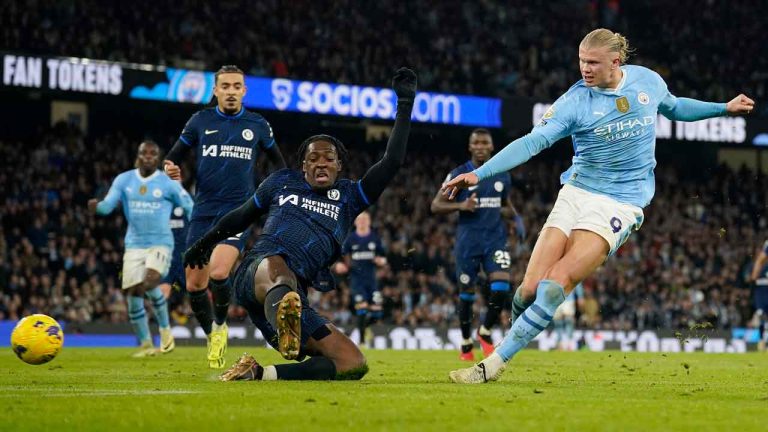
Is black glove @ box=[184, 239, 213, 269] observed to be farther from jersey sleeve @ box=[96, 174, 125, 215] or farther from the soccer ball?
jersey sleeve @ box=[96, 174, 125, 215]

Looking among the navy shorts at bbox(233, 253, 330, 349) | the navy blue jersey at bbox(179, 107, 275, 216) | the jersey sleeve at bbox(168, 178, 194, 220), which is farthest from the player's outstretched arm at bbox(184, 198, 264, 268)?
the jersey sleeve at bbox(168, 178, 194, 220)

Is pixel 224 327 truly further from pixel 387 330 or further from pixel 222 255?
pixel 387 330

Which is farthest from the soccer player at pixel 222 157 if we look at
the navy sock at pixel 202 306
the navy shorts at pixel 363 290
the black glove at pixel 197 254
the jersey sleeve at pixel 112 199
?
the navy shorts at pixel 363 290

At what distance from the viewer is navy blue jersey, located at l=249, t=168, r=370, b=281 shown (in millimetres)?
7746

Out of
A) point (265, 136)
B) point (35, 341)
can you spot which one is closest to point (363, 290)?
point (265, 136)

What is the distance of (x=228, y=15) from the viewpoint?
97.6ft

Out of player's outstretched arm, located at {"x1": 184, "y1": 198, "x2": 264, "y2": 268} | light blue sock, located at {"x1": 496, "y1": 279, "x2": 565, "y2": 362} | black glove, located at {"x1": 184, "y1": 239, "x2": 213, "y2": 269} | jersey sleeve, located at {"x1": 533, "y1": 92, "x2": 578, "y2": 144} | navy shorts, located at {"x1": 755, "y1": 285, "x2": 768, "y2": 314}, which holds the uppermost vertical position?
jersey sleeve, located at {"x1": 533, "y1": 92, "x2": 578, "y2": 144}

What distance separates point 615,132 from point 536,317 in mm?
1445

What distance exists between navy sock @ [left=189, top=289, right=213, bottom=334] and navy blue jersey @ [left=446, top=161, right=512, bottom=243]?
371 cm

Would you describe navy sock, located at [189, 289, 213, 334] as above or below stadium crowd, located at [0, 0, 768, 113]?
below

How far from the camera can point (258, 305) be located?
7730mm

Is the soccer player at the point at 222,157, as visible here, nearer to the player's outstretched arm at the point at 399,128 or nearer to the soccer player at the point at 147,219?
the player's outstretched arm at the point at 399,128

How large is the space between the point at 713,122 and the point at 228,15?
1411 cm

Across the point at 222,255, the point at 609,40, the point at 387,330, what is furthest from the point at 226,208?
the point at 387,330
